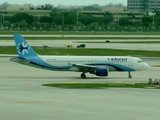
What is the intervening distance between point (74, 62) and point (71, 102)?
24.0m

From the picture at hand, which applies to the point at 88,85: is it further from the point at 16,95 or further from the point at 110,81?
the point at 16,95

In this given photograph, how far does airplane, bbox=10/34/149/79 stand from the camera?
6756 centimetres

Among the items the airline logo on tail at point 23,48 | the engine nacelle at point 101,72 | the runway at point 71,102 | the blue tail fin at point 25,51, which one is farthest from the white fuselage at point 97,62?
the runway at point 71,102

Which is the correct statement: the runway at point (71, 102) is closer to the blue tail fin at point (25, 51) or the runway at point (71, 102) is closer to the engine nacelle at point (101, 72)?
the engine nacelle at point (101, 72)

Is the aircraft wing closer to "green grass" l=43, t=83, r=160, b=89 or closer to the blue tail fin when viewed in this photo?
the blue tail fin

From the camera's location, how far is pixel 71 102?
4459cm

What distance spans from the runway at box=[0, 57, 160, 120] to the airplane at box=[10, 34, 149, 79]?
2.12 metres

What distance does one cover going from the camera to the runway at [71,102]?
126 feet

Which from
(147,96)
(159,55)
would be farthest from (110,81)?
(159,55)

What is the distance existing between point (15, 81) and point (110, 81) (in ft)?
32.4

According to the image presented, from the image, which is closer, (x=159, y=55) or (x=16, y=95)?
(x=16, y=95)

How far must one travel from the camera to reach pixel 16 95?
4853 cm

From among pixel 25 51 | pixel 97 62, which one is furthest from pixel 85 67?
pixel 25 51

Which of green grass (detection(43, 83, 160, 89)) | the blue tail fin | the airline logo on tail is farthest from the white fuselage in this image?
Result: green grass (detection(43, 83, 160, 89))
